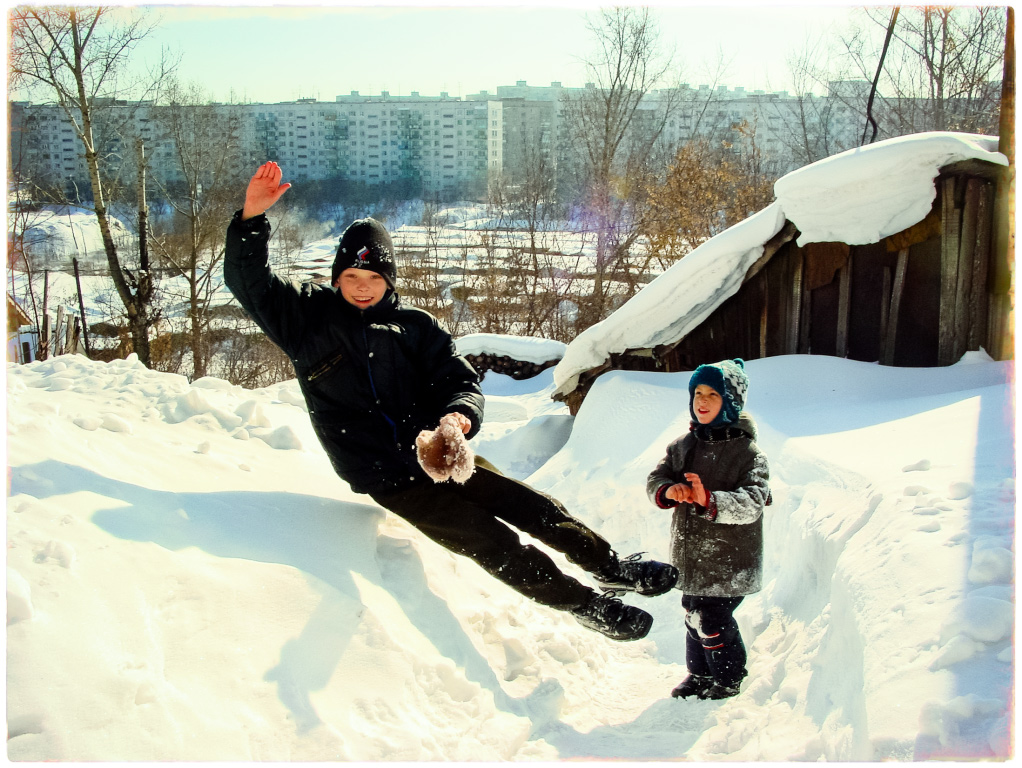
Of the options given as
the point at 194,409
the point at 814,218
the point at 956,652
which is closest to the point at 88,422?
the point at 194,409

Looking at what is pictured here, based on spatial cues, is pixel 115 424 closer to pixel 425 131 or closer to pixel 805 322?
pixel 805 322

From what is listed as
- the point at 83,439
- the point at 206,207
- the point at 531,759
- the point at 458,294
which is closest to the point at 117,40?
the point at 206,207

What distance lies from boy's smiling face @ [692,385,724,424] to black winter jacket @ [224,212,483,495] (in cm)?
85

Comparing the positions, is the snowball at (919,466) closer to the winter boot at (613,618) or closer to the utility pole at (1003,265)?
the winter boot at (613,618)

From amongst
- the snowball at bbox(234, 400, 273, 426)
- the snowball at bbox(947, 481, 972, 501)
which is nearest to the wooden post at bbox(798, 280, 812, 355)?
the snowball at bbox(947, 481, 972, 501)

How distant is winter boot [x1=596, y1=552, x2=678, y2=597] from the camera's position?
8.51ft

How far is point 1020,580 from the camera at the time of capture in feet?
6.33

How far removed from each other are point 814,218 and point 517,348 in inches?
319

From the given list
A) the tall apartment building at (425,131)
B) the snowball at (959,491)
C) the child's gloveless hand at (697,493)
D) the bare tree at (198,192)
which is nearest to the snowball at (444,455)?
the child's gloveless hand at (697,493)

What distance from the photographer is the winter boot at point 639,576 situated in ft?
8.51

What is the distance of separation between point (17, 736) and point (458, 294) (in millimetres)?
21034

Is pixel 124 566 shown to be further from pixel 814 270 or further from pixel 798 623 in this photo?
pixel 814 270

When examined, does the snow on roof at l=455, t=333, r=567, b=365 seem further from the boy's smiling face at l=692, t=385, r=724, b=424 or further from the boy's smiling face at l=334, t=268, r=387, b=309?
the boy's smiling face at l=692, t=385, r=724, b=424

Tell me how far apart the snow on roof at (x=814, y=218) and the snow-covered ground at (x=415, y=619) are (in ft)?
6.42
